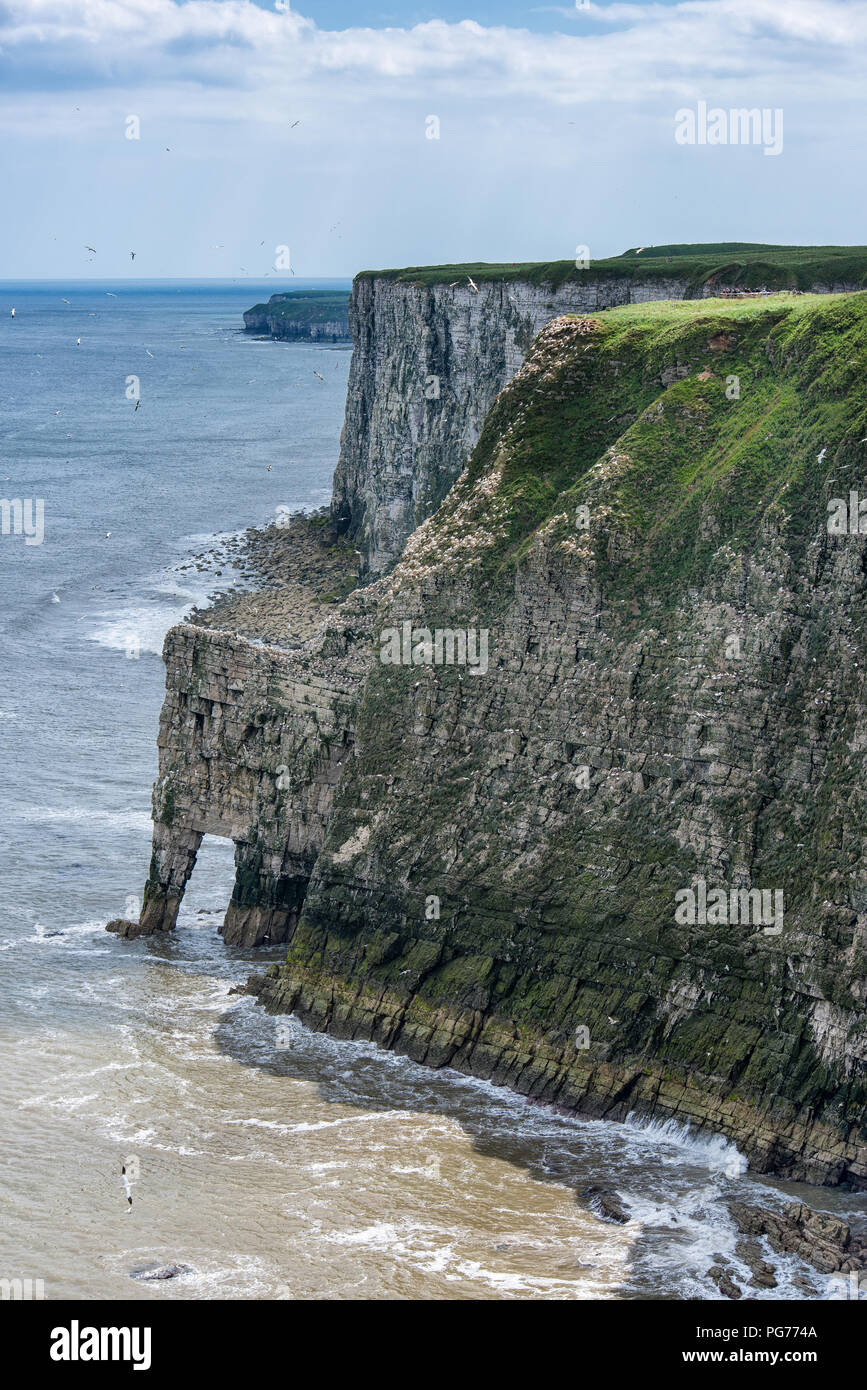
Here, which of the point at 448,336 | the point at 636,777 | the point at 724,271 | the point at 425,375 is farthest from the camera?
the point at 425,375

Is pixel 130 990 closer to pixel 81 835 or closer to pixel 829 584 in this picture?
pixel 81 835

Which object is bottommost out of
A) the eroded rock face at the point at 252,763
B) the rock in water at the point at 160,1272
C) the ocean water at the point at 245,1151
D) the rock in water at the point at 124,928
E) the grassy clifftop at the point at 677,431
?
the rock in water at the point at 160,1272

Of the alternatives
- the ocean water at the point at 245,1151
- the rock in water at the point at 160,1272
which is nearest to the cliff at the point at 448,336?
the ocean water at the point at 245,1151

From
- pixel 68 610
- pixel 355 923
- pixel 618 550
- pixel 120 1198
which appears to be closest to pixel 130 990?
pixel 355 923

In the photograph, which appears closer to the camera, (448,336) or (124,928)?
(124,928)

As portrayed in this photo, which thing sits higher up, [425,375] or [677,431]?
[425,375]

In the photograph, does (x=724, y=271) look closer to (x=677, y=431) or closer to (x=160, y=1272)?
(x=677, y=431)

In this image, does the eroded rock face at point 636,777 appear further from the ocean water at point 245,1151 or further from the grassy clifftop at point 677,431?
the ocean water at point 245,1151

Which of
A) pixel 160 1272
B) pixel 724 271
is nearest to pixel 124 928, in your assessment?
pixel 160 1272
